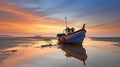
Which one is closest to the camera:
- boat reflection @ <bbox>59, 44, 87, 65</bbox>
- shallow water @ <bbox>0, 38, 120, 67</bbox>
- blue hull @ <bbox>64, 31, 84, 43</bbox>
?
shallow water @ <bbox>0, 38, 120, 67</bbox>

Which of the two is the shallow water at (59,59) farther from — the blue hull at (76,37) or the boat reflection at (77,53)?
the blue hull at (76,37)

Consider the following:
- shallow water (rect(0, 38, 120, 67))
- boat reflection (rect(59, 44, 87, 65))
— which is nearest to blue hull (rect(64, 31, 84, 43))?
boat reflection (rect(59, 44, 87, 65))

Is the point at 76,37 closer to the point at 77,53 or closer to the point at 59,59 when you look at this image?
the point at 77,53

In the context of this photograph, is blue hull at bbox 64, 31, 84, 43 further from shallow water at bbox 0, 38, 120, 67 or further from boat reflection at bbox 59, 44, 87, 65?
shallow water at bbox 0, 38, 120, 67

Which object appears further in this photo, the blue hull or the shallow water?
the blue hull

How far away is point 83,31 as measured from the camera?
31.1 m

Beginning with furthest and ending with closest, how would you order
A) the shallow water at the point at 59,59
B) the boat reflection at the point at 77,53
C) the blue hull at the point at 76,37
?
1. the blue hull at the point at 76,37
2. the boat reflection at the point at 77,53
3. the shallow water at the point at 59,59

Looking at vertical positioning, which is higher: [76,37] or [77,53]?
[76,37]

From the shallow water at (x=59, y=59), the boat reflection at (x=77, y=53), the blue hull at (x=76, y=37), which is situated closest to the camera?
the shallow water at (x=59, y=59)

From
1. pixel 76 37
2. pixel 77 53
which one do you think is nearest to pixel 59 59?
pixel 77 53

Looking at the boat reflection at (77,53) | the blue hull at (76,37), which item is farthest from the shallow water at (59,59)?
the blue hull at (76,37)

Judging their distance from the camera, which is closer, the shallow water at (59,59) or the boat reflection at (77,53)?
the shallow water at (59,59)

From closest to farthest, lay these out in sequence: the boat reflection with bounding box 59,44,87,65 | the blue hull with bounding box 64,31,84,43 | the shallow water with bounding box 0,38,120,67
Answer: the shallow water with bounding box 0,38,120,67, the boat reflection with bounding box 59,44,87,65, the blue hull with bounding box 64,31,84,43

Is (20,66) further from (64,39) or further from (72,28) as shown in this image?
(72,28)
